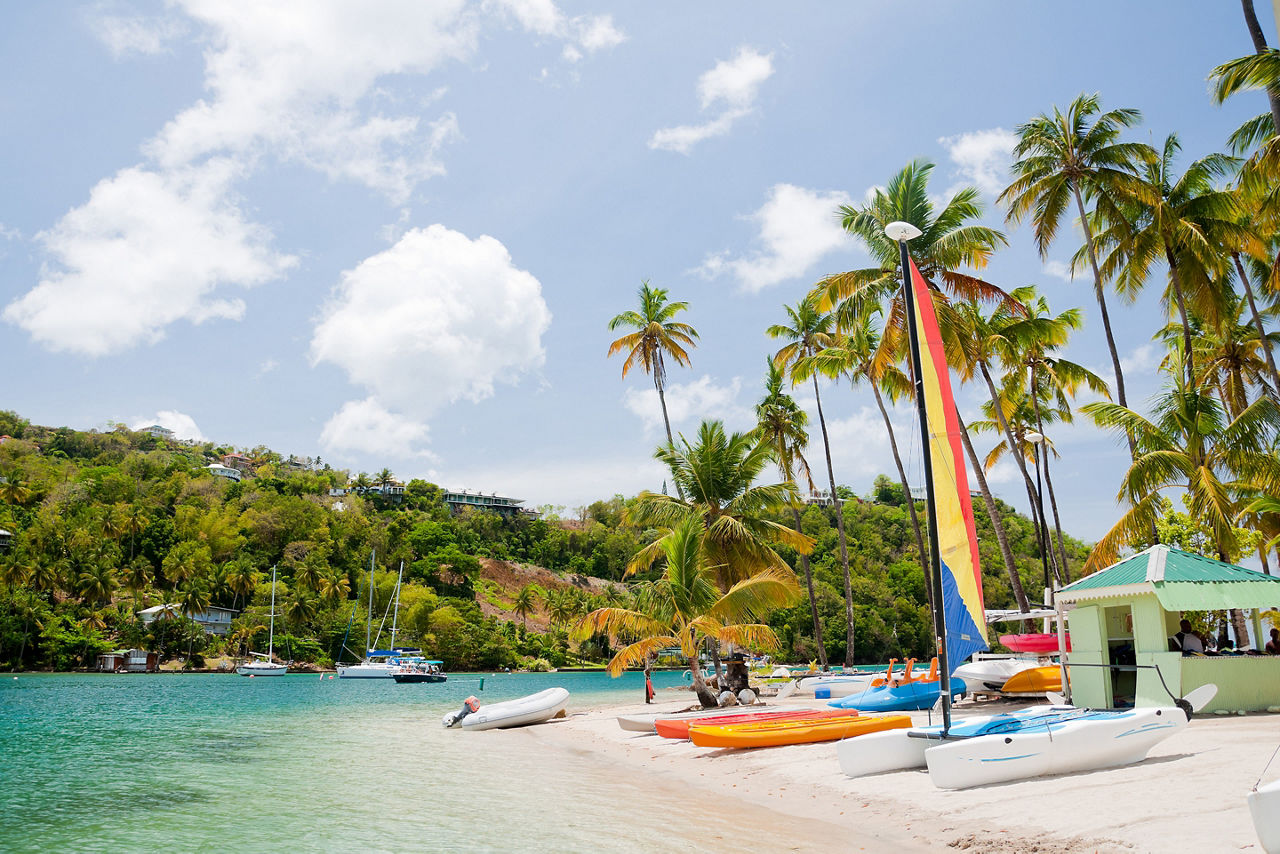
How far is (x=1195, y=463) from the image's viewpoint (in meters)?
19.4

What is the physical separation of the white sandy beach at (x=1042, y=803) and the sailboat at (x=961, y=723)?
0.22 m

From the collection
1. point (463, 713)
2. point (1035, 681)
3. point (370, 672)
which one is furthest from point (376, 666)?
point (1035, 681)

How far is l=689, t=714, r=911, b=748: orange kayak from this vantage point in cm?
1353

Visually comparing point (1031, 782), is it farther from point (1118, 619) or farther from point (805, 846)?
point (1118, 619)

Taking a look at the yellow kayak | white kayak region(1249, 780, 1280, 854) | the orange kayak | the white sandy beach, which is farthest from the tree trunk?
white kayak region(1249, 780, 1280, 854)

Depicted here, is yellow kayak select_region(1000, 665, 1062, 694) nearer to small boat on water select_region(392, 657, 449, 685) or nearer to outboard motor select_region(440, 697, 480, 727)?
outboard motor select_region(440, 697, 480, 727)

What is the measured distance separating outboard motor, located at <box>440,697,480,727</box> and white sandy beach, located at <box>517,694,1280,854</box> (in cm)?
1307

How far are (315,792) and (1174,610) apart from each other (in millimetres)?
14160

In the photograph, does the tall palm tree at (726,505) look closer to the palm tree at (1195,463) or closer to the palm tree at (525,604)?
the palm tree at (1195,463)

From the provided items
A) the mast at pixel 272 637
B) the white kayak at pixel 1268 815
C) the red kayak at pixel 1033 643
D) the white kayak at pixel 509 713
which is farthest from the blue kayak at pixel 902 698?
the mast at pixel 272 637

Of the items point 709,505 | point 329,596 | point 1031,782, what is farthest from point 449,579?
point 1031,782

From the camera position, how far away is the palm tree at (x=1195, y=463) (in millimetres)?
18250

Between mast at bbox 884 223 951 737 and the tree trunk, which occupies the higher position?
mast at bbox 884 223 951 737

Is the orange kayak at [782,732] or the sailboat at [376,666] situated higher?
the orange kayak at [782,732]
